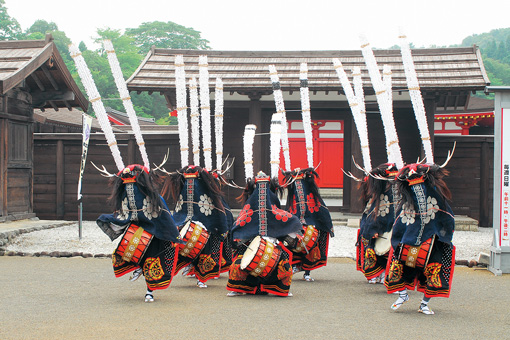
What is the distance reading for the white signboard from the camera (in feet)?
27.1

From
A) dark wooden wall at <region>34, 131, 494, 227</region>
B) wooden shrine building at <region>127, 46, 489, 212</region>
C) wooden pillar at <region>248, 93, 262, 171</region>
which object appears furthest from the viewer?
wooden pillar at <region>248, 93, 262, 171</region>

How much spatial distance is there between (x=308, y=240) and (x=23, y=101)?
7.19m

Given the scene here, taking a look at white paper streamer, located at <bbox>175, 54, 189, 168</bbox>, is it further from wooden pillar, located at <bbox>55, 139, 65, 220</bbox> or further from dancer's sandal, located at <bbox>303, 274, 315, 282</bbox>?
wooden pillar, located at <bbox>55, 139, 65, 220</bbox>

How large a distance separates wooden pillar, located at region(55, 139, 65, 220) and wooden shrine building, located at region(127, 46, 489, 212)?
2431 mm

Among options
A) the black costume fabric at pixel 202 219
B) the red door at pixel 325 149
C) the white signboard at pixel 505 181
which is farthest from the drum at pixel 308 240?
the red door at pixel 325 149

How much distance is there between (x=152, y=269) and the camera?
252 inches

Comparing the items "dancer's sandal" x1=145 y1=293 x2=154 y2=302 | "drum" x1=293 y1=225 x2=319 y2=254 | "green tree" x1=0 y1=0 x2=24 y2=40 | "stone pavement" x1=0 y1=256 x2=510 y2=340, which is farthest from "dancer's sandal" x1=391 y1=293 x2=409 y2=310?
"green tree" x1=0 y1=0 x2=24 y2=40

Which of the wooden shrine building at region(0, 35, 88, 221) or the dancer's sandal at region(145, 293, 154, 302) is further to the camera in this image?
the wooden shrine building at region(0, 35, 88, 221)

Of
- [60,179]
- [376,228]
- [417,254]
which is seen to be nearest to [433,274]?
[417,254]


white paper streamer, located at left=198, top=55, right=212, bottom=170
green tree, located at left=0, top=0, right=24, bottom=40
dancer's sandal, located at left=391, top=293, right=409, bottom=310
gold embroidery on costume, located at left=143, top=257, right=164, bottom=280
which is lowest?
dancer's sandal, located at left=391, top=293, right=409, bottom=310

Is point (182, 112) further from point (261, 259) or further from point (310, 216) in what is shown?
point (261, 259)

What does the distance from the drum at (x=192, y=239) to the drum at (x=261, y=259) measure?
1002 mm

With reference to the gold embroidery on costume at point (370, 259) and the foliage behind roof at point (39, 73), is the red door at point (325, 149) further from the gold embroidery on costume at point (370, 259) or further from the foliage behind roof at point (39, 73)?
the gold embroidery on costume at point (370, 259)

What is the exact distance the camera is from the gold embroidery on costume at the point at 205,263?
7492mm
